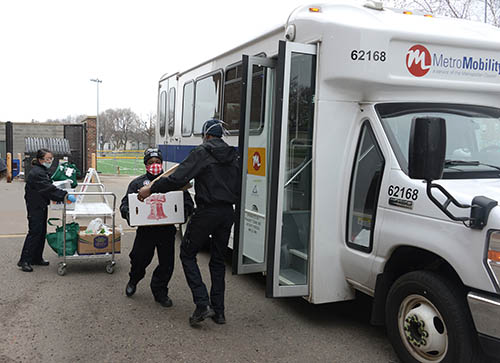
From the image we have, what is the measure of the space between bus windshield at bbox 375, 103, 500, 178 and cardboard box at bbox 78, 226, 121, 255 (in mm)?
4011

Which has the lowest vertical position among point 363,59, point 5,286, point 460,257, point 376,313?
point 5,286

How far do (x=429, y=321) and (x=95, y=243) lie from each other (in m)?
4.45

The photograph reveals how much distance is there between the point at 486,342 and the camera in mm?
3213

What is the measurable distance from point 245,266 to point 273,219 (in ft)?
2.79

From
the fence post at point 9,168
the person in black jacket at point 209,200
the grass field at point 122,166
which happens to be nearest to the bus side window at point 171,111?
the person in black jacket at point 209,200

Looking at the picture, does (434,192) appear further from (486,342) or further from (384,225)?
(486,342)

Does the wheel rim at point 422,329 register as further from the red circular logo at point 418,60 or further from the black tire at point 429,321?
the red circular logo at point 418,60

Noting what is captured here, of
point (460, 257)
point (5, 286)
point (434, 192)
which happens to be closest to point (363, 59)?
point (434, 192)

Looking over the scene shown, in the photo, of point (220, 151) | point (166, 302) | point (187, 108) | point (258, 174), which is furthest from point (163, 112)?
point (220, 151)

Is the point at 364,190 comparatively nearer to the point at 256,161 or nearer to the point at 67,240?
the point at 256,161

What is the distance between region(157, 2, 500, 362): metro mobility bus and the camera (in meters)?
3.63

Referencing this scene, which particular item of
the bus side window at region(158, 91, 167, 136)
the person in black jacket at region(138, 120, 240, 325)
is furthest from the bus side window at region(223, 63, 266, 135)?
the bus side window at region(158, 91, 167, 136)

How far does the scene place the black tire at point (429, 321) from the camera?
338 cm

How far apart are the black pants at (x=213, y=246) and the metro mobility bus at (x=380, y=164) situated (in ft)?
0.61
